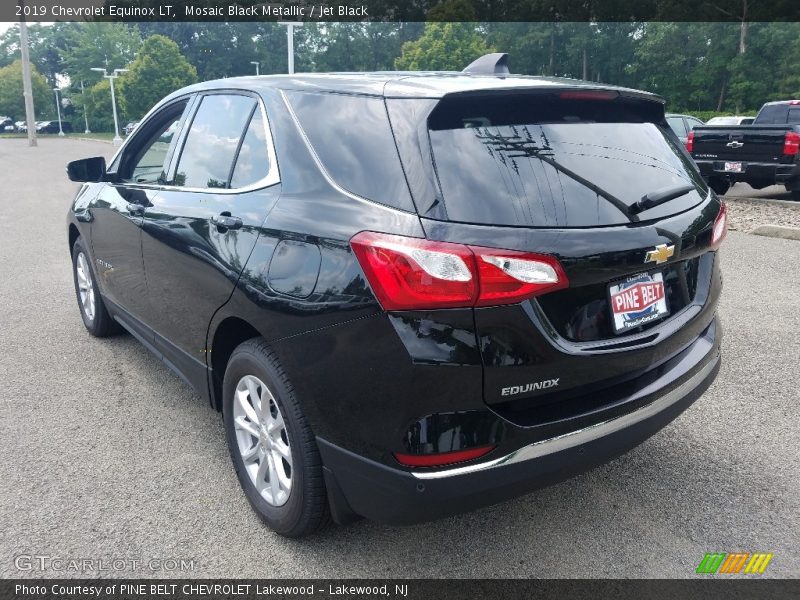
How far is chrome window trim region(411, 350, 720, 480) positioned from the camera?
2.12 meters

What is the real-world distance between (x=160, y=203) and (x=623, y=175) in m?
2.26

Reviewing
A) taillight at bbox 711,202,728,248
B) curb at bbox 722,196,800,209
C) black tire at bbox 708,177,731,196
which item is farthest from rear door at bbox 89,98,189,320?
black tire at bbox 708,177,731,196

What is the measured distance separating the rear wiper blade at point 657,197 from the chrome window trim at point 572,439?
28.3 inches

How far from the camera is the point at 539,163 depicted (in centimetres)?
231

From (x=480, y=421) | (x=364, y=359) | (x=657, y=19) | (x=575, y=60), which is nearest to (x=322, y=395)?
(x=364, y=359)

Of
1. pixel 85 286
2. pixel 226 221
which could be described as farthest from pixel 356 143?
pixel 85 286

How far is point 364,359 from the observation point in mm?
2152

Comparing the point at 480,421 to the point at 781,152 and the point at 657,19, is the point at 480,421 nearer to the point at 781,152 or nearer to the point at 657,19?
the point at 781,152

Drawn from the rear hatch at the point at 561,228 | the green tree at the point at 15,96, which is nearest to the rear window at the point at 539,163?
the rear hatch at the point at 561,228

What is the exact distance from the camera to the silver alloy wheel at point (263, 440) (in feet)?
8.66

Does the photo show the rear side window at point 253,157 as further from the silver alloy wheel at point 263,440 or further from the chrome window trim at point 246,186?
the silver alloy wheel at point 263,440

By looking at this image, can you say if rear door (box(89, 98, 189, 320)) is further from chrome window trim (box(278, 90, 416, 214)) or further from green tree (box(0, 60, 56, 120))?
green tree (box(0, 60, 56, 120))

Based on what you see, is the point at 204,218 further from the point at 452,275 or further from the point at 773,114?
the point at 773,114

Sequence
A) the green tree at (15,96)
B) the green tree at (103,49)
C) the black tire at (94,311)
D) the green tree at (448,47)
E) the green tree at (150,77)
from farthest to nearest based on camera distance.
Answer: the green tree at (15,96) → the green tree at (103,49) → the green tree at (448,47) → the green tree at (150,77) → the black tire at (94,311)
